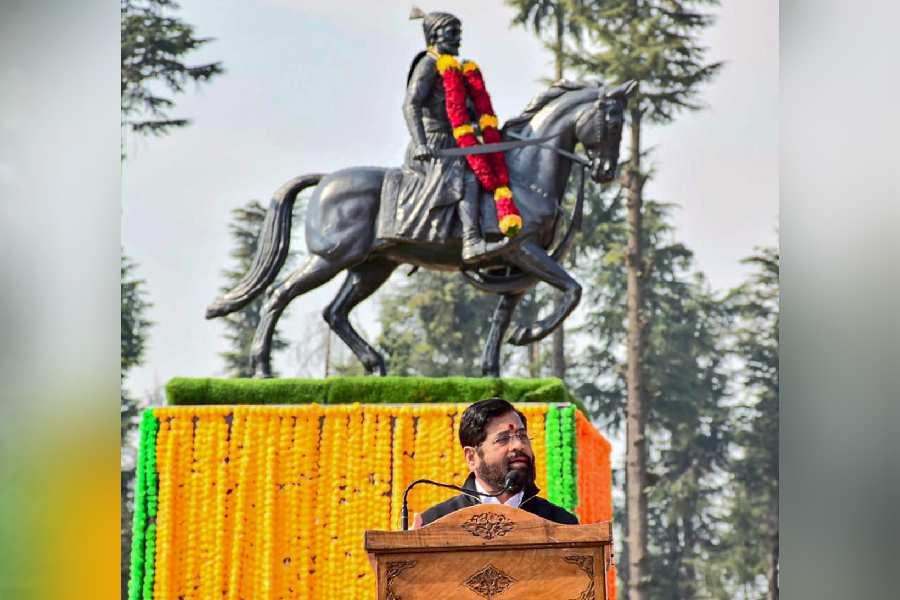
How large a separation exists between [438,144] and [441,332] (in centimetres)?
1077

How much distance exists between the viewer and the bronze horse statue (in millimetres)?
7570

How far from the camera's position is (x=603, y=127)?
25.8 feet

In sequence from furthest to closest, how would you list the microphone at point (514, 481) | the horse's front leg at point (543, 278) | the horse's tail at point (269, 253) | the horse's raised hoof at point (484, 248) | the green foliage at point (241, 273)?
the green foliage at point (241, 273) → the horse's tail at point (269, 253) → the horse's front leg at point (543, 278) → the horse's raised hoof at point (484, 248) → the microphone at point (514, 481)

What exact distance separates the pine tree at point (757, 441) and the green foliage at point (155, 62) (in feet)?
24.5

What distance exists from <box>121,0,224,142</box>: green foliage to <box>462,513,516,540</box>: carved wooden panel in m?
14.4

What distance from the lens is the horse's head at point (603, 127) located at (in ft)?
25.7

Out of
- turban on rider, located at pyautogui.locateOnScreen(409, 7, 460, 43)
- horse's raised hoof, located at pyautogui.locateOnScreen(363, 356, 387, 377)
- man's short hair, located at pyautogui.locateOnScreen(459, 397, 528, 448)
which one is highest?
turban on rider, located at pyautogui.locateOnScreen(409, 7, 460, 43)

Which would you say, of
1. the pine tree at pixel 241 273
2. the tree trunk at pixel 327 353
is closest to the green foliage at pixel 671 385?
the tree trunk at pixel 327 353

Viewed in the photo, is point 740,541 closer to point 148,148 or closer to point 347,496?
point 148,148

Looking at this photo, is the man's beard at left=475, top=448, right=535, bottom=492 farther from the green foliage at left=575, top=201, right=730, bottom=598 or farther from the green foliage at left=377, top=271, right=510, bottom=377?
the green foliage at left=377, top=271, right=510, bottom=377

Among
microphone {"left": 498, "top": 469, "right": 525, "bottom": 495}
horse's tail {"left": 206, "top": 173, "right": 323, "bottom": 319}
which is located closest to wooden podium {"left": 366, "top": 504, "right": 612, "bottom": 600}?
microphone {"left": 498, "top": 469, "right": 525, "bottom": 495}

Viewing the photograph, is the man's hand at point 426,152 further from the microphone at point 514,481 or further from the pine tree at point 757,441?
the pine tree at point 757,441

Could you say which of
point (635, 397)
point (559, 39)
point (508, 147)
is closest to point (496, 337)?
point (508, 147)

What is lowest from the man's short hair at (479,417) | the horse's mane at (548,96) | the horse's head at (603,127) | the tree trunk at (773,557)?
the tree trunk at (773,557)
